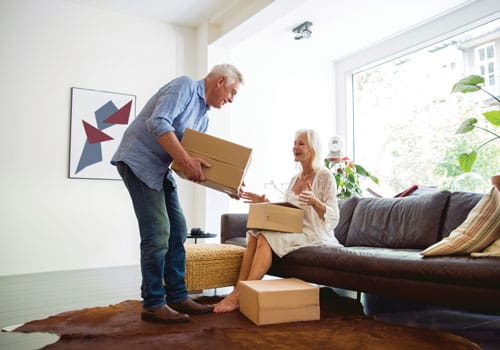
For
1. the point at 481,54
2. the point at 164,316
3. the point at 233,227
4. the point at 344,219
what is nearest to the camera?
the point at 164,316

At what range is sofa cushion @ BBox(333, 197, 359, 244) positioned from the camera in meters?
3.13

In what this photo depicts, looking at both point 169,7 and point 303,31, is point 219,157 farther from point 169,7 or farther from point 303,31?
point 303,31

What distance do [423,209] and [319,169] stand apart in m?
0.71

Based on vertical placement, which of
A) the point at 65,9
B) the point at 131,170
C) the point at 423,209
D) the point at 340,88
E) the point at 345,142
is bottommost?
the point at 423,209

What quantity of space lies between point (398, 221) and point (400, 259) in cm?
88

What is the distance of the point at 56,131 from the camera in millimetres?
4023

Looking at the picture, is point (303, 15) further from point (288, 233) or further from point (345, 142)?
point (288, 233)

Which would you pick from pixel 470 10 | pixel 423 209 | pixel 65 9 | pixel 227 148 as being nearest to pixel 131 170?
pixel 227 148

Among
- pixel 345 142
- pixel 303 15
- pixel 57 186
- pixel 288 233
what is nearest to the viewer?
pixel 288 233

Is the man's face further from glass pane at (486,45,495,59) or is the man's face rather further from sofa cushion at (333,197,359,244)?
glass pane at (486,45,495,59)

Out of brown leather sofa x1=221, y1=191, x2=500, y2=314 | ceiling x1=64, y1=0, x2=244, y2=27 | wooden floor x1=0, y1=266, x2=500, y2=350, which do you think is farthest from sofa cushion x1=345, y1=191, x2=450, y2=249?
ceiling x1=64, y1=0, x2=244, y2=27

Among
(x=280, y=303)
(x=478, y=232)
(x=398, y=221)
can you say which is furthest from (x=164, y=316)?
(x=398, y=221)

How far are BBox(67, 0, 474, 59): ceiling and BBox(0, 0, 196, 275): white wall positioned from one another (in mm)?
324

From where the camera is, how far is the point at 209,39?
4.62m
